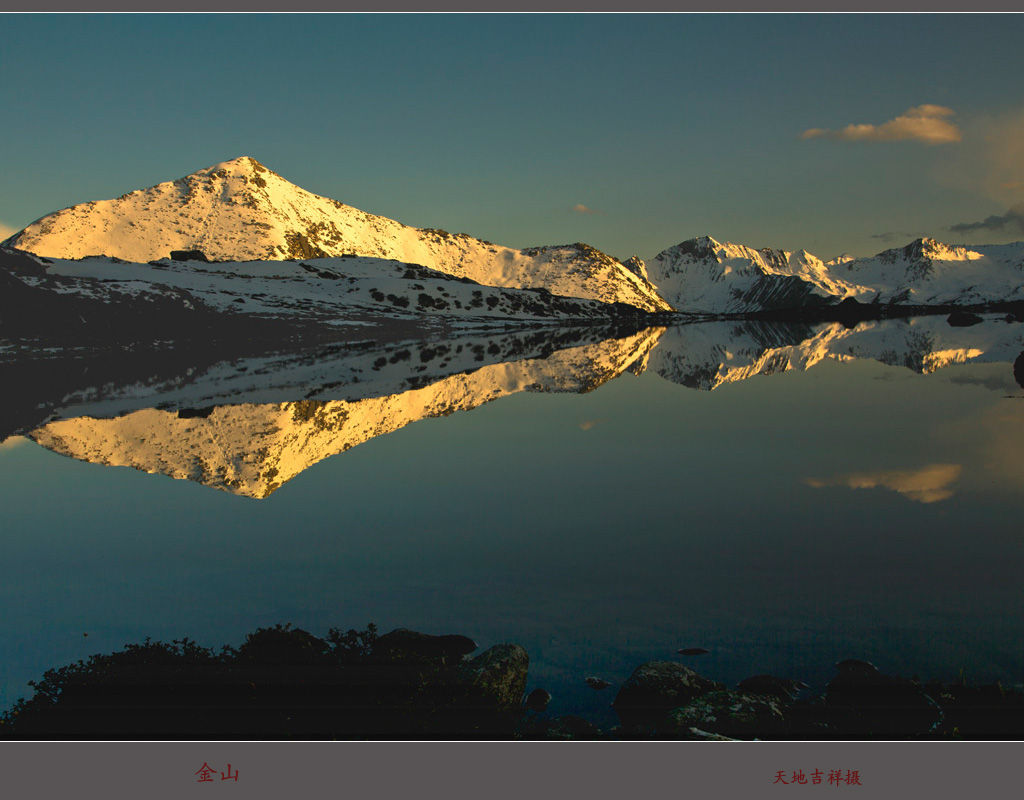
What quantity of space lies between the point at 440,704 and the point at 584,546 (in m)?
9.97

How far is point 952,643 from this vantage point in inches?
632

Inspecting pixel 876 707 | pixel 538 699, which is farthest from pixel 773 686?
pixel 538 699

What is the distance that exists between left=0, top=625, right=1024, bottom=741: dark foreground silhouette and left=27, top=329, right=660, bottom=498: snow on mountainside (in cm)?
1498

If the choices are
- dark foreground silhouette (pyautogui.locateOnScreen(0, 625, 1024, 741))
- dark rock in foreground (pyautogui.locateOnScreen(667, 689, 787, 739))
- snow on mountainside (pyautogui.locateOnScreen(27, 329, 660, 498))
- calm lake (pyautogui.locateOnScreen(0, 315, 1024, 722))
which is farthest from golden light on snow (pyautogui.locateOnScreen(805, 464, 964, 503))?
snow on mountainside (pyautogui.locateOnScreen(27, 329, 660, 498))

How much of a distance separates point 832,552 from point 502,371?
220 ft

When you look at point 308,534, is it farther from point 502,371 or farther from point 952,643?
point 502,371

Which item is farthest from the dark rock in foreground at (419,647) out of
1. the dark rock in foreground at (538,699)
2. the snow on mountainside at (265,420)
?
the snow on mountainside at (265,420)

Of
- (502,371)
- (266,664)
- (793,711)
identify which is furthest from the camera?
(502,371)

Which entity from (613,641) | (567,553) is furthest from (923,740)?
(567,553)

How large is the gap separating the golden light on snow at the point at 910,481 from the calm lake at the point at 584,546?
0.18 metres

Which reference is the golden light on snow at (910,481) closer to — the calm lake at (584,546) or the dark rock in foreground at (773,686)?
the calm lake at (584,546)

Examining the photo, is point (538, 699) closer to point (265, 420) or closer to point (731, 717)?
point (731, 717)

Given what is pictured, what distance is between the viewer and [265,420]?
47.1m

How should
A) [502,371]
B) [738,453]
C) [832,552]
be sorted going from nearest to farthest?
[832,552]
[738,453]
[502,371]
